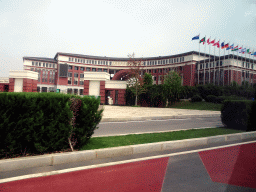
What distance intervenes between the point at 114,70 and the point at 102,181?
70.8 meters

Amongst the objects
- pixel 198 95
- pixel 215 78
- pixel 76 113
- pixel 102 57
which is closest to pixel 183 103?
pixel 198 95

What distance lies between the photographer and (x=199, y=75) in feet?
187

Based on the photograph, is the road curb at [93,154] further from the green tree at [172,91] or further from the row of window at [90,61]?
the row of window at [90,61]

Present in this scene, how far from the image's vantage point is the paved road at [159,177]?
330 cm

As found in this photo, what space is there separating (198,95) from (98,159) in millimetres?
30602

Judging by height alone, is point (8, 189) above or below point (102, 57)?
below

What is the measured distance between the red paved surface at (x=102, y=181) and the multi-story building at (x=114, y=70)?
83.2ft

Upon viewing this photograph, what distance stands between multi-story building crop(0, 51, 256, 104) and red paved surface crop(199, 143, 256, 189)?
24.3 meters

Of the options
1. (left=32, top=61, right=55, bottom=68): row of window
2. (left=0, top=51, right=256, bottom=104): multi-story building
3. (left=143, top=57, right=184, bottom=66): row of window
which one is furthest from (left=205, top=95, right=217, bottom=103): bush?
(left=32, top=61, right=55, bottom=68): row of window

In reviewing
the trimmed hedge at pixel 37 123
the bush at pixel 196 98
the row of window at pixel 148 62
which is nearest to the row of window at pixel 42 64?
the row of window at pixel 148 62

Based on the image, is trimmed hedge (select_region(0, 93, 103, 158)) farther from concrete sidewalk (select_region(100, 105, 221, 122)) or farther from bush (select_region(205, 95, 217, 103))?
bush (select_region(205, 95, 217, 103))

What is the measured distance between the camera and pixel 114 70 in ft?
241

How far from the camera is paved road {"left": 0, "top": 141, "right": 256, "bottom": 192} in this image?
3301 millimetres

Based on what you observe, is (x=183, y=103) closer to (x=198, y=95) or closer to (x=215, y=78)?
(x=198, y=95)
